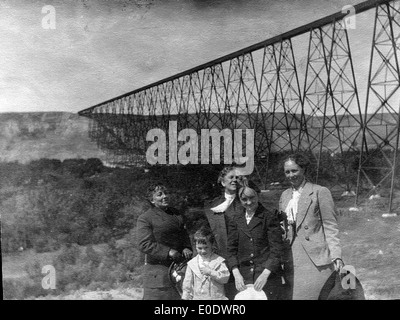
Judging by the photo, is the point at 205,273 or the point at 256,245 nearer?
the point at 256,245

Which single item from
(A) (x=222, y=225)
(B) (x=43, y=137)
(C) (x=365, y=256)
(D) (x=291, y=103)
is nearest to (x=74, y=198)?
(B) (x=43, y=137)

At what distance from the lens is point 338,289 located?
5.33m

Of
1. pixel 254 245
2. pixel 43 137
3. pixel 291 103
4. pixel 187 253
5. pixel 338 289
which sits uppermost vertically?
pixel 291 103

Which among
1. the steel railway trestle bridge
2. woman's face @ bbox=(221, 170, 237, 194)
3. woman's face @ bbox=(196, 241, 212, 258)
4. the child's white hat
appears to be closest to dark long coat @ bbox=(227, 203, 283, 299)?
the child's white hat

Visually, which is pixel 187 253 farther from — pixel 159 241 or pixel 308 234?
pixel 308 234

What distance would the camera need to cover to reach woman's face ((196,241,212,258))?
4.92 metres

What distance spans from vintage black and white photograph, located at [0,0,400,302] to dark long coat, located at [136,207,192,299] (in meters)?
1.05

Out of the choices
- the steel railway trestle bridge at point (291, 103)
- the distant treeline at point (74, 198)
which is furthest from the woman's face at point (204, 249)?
the steel railway trestle bridge at point (291, 103)

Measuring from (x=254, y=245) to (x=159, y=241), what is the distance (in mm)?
1104

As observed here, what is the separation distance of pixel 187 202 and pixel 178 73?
81.3 inches

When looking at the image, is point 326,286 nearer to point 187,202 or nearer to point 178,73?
point 187,202

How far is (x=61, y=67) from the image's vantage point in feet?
22.6

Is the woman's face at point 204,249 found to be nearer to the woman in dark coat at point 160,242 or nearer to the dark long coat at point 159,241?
the woman in dark coat at point 160,242

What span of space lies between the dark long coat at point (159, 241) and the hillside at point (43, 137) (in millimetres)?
2279
